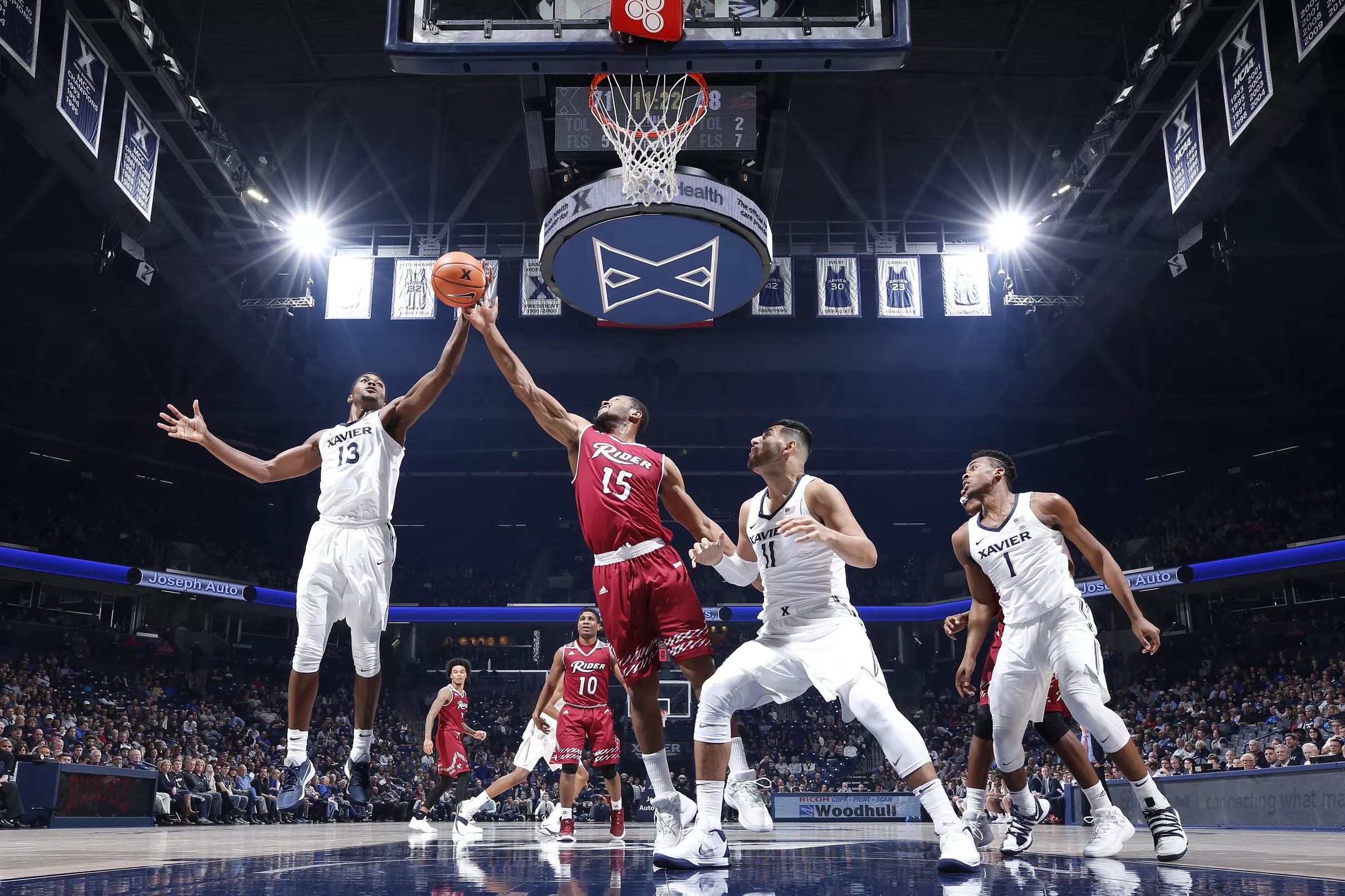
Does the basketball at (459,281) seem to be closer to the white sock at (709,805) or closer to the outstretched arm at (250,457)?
the outstretched arm at (250,457)

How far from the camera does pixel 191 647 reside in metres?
26.2

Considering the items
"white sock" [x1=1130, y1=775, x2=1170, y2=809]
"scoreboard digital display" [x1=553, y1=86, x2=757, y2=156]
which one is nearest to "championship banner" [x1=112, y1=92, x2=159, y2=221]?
"scoreboard digital display" [x1=553, y1=86, x2=757, y2=156]

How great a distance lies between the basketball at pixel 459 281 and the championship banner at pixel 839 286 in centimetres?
1132

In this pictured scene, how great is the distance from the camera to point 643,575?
5016 mm

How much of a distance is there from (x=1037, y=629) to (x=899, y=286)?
455 inches

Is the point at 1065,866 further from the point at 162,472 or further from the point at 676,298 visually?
the point at 162,472

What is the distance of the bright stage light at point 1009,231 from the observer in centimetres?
1669

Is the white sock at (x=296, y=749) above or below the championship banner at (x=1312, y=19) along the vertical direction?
below

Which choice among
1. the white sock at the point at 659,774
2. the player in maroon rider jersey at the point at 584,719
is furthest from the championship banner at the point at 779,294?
the white sock at the point at 659,774

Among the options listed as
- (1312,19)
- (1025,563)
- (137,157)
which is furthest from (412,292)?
(1025,563)

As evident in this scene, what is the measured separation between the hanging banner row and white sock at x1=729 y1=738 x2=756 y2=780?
11.6 meters

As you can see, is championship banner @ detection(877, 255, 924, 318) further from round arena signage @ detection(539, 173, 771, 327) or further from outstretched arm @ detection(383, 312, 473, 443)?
outstretched arm @ detection(383, 312, 473, 443)

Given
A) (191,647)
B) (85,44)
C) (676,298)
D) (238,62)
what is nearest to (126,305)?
(238,62)

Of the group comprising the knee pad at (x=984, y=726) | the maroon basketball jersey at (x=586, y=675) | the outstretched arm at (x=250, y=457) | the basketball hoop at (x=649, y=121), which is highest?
the basketball hoop at (x=649, y=121)
